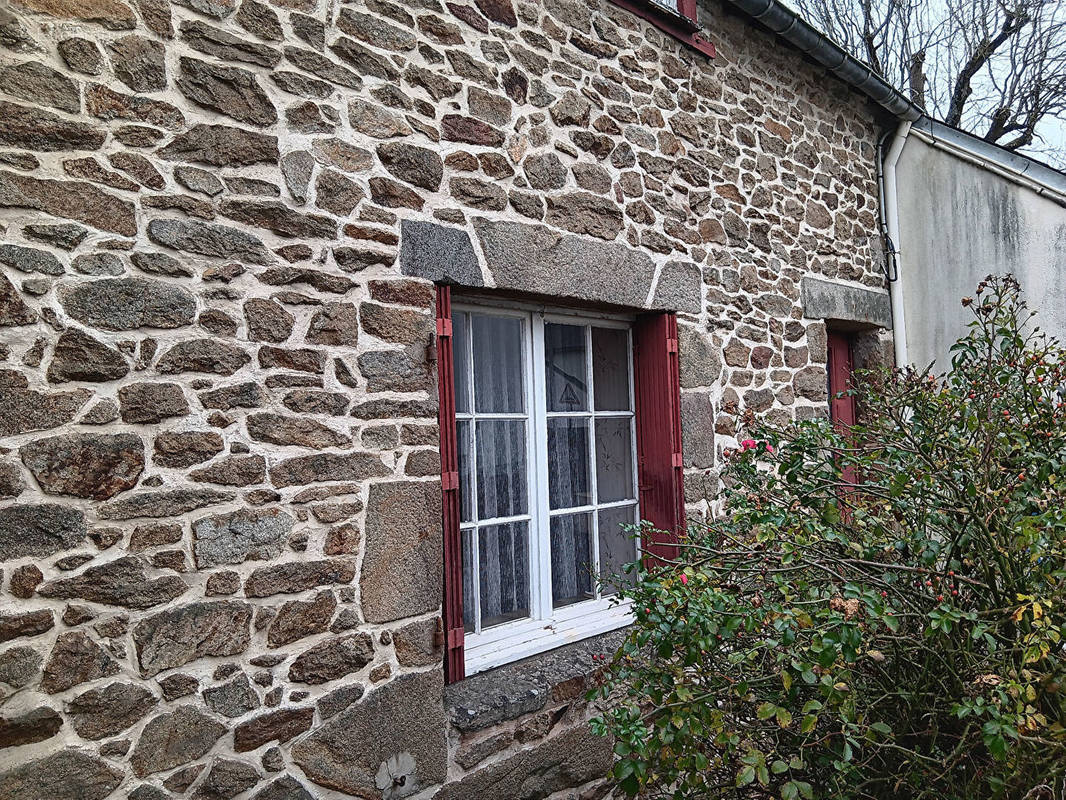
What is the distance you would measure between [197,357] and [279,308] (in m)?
0.33

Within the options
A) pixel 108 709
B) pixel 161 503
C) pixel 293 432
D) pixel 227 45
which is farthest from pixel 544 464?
pixel 227 45

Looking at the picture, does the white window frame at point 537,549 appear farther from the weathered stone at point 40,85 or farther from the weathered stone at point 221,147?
the weathered stone at point 40,85

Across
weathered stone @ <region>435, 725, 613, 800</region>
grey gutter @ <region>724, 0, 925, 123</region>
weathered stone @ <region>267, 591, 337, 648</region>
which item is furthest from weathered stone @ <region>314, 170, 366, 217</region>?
grey gutter @ <region>724, 0, 925, 123</region>

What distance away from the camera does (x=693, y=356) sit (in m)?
4.14

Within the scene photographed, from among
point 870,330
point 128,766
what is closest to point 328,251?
point 128,766

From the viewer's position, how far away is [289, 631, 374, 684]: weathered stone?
256cm

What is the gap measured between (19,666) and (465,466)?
1713 mm

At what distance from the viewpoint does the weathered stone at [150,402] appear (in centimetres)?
Result: 228

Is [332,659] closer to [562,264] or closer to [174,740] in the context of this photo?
[174,740]

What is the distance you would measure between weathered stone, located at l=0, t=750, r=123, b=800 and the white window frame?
1392 millimetres

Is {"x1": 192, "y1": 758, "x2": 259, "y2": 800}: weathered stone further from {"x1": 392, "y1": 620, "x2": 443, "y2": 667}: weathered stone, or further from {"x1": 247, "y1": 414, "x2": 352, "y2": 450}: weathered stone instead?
{"x1": 247, "y1": 414, "x2": 352, "y2": 450}: weathered stone

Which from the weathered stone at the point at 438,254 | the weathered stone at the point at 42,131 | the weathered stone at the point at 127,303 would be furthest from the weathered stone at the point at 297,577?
the weathered stone at the point at 42,131

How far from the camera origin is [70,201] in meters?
2.22

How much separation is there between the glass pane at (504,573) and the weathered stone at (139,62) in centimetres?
208
